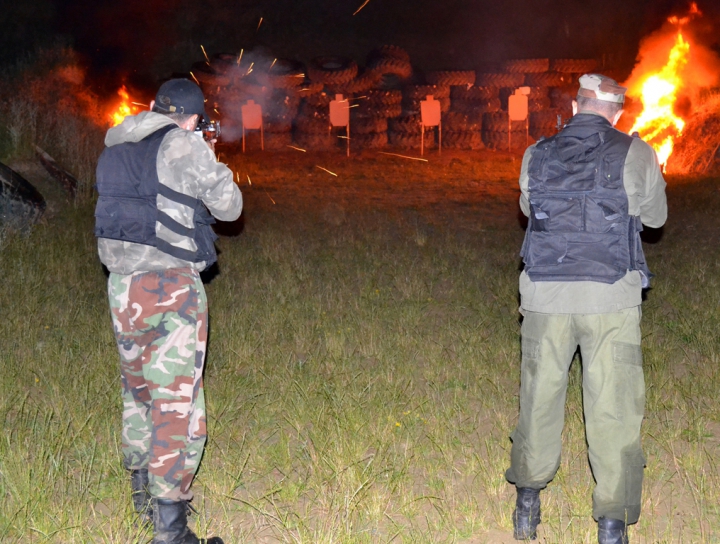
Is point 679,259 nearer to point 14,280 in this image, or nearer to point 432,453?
point 432,453

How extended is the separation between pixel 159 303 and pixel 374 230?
24.0 feet

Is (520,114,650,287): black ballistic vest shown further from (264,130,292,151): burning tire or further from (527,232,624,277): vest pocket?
(264,130,292,151): burning tire

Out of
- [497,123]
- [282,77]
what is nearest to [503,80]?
[497,123]

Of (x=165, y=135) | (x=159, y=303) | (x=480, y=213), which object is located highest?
(x=165, y=135)

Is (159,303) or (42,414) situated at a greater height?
(159,303)

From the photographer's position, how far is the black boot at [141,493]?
374cm

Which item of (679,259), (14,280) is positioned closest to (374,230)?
(679,259)

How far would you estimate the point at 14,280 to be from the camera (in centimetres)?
802

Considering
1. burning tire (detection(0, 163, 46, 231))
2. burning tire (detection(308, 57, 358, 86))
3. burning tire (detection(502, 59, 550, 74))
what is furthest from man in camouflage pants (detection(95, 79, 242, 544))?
burning tire (detection(502, 59, 550, 74))

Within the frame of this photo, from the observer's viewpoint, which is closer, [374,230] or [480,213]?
[374,230]

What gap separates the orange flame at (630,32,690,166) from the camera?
47.9 ft

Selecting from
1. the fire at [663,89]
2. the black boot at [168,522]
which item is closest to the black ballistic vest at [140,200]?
the black boot at [168,522]

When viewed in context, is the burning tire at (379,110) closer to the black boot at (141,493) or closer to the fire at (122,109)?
the fire at (122,109)

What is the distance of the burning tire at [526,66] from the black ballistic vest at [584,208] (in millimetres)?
15716
